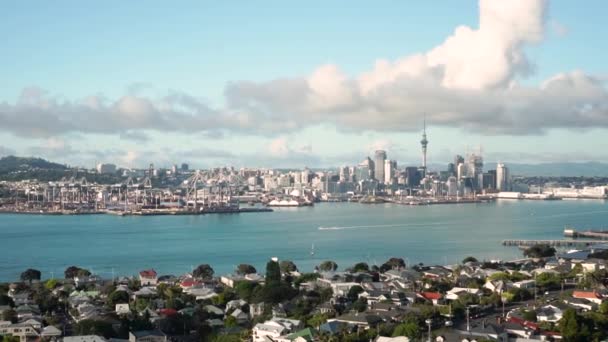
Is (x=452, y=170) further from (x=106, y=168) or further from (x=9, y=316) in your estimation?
(x=9, y=316)

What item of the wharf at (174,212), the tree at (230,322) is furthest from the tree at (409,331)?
the wharf at (174,212)

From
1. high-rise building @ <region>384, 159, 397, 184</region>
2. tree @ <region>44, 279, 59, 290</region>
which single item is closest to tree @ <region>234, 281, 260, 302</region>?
tree @ <region>44, 279, 59, 290</region>

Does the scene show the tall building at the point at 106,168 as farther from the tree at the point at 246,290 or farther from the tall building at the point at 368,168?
the tree at the point at 246,290

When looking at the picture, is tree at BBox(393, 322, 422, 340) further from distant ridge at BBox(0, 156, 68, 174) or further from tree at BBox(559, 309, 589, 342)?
distant ridge at BBox(0, 156, 68, 174)

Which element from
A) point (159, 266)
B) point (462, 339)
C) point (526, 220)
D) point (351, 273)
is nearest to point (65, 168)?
point (526, 220)

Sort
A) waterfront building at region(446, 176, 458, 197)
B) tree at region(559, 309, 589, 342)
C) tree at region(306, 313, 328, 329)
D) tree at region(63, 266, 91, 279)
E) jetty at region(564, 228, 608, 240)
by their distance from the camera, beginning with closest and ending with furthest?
1. tree at region(559, 309, 589, 342)
2. tree at region(306, 313, 328, 329)
3. tree at region(63, 266, 91, 279)
4. jetty at region(564, 228, 608, 240)
5. waterfront building at region(446, 176, 458, 197)
